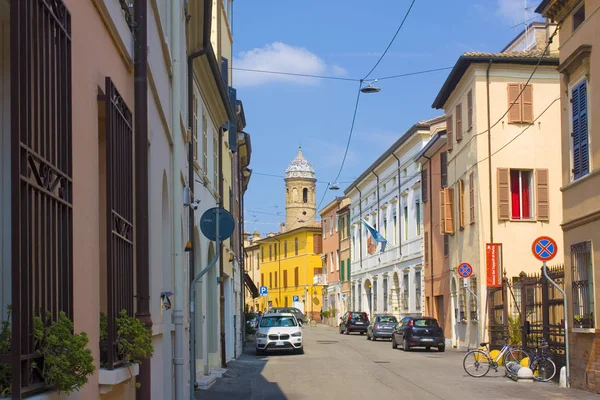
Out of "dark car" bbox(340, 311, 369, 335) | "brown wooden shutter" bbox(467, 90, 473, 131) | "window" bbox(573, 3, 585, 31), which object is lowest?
"dark car" bbox(340, 311, 369, 335)

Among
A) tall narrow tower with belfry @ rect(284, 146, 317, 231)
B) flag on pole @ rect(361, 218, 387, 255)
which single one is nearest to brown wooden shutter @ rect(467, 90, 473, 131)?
flag on pole @ rect(361, 218, 387, 255)

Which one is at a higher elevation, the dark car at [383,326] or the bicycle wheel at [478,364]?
the bicycle wheel at [478,364]

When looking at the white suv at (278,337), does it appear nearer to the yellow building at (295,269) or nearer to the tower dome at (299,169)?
the yellow building at (295,269)

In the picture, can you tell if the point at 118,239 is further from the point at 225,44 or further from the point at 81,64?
the point at 225,44

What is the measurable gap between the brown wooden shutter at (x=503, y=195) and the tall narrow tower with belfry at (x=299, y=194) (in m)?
88.4

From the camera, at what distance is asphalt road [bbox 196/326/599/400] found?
17.4 metres

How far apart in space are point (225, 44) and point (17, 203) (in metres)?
27.2

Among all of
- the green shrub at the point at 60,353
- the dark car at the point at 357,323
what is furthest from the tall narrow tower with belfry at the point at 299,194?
the green shrub at the point at 60,353

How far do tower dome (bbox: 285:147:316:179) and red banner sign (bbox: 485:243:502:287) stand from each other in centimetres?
9181

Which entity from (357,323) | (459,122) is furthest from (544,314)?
(357,323)

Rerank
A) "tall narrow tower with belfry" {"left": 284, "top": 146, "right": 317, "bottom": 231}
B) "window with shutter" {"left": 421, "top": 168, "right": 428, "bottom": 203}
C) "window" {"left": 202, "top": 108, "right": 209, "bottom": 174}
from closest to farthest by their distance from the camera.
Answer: "window" {"left": 202, "top": 108, "right": 209, "bottom": 174}, "window with shutter" {"left": 421, "top": 168, "right": 428, "bottom": 203}, "tall narrow tower with belfry" {"left": 284, "top": 146, "right": 317, "bottom": 231}

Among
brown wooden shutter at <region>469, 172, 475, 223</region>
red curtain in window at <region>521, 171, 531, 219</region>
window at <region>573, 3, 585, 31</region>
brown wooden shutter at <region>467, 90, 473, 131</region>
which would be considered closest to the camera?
window at <region>573, 3, 585, 31</region>

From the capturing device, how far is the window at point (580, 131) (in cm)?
1786

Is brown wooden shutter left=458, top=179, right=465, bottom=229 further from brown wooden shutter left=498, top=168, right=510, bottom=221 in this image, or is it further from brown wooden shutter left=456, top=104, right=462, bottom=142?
brown wooden shutter left=498, top=168, right=510, bottom=221
